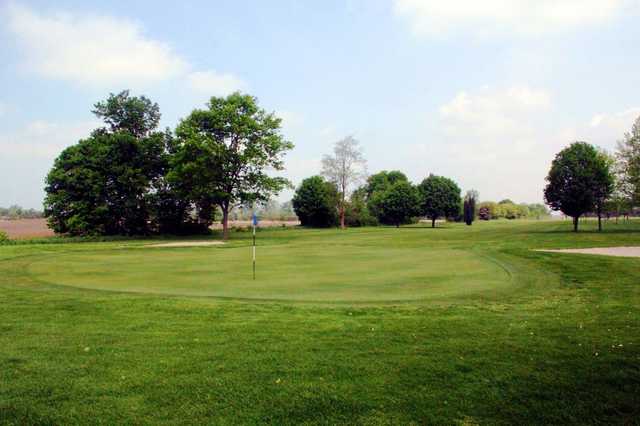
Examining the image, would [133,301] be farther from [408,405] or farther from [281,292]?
[408,405]

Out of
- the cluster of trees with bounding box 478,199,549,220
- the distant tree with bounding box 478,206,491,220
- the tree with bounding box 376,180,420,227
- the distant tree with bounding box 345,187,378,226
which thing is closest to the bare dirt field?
the distant tree with bounding box 345,187,378,226

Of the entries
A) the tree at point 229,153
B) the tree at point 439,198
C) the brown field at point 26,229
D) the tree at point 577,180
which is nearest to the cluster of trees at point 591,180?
the tree at point 577,180

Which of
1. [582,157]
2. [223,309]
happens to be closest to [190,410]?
[223,309]

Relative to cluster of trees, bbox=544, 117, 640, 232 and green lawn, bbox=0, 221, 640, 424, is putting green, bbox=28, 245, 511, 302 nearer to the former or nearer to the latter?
green lawn, bbox=0, 221, 640, 424

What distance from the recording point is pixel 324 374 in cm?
579

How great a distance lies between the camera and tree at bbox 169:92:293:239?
144ft

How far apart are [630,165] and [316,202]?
4876cm

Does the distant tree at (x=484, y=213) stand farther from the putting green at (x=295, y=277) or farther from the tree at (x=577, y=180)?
the putting green at (x=295, y=277)

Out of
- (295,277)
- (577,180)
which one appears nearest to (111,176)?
(295,277)

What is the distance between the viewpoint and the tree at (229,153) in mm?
43938

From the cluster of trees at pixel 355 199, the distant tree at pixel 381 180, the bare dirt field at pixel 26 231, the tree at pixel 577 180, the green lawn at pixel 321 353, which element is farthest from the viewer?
the distant tree at pixel 381 180

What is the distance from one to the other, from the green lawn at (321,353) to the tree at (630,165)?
4444 centimetres

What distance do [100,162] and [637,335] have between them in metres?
49.8

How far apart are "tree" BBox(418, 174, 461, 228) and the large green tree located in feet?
191
